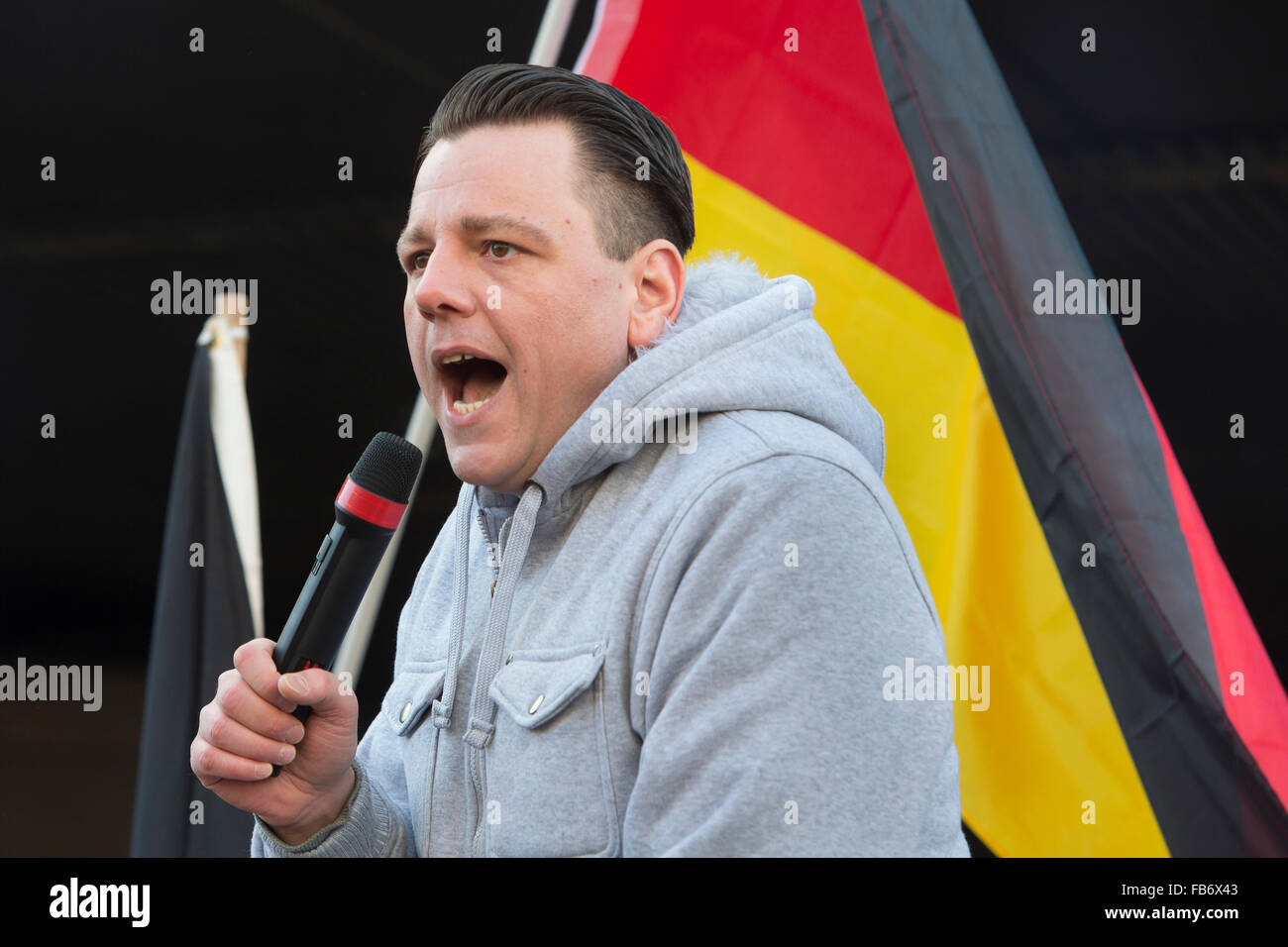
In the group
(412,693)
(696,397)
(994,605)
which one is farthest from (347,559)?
(994,605)

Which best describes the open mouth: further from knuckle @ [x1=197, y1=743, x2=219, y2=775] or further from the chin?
knuckle @ [x1=197, y1=743, x2=219, y2=775]

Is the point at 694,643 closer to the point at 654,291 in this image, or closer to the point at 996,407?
the point at 654,291

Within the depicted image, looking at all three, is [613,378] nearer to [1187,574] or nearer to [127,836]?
[1187,574]

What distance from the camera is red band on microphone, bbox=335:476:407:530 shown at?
45.2 inches

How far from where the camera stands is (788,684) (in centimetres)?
102

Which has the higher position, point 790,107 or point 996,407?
point 790,107

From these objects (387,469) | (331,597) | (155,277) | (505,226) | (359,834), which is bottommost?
(359,834)

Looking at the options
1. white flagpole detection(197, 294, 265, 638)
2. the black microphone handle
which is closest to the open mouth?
the black microphone handle

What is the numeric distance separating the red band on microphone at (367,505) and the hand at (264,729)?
153 millimetres

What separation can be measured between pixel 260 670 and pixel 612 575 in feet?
1.16

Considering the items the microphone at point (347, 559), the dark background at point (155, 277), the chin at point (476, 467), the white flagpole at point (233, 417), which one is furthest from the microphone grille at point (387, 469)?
the white flagpole at point (233, 417)

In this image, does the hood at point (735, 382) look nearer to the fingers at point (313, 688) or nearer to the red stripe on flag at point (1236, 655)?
the fingers at point (313, 688)

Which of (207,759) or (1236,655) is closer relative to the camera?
(207,759)

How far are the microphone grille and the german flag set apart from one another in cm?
95
